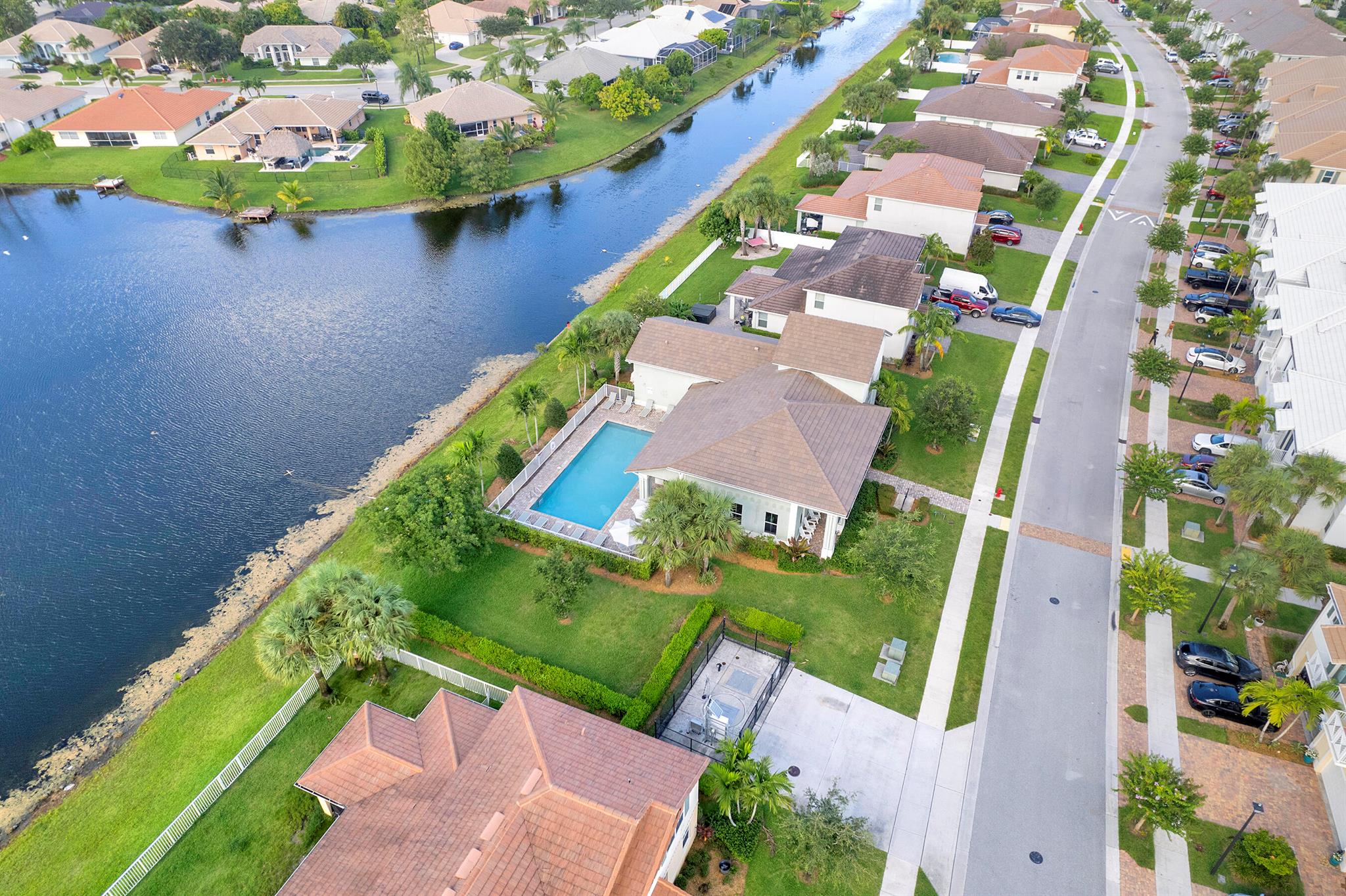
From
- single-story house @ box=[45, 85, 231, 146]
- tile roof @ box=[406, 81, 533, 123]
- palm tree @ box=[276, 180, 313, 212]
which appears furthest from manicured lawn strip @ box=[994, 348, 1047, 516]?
single-story house @ box=[45, 85, 231, 146]

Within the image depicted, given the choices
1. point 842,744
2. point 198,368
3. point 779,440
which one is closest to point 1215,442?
point 779,440

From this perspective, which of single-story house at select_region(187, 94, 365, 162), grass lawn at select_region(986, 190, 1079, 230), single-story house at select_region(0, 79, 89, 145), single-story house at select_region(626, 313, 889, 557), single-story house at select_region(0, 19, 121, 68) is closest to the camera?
single-story house at select_region(626, 313, 889, 557)

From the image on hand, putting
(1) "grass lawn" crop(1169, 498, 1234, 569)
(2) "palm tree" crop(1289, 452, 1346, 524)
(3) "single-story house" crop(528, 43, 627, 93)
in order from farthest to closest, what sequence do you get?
(3) "single-story house" crop(528, 43, 627, 93) < (1) "grass lawn" crop(1169, 498, 1234, 569) < (2) "palm tree" crop(1289, 452, 1346, 524)

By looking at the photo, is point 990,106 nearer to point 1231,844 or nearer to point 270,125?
point 1231,844

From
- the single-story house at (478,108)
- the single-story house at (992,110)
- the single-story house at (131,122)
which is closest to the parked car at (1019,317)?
the single-story house at (992,110)

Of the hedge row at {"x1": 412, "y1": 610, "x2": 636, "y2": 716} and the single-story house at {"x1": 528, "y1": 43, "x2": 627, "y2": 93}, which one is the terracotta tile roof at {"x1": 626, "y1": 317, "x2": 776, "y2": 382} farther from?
the single-story house at {"x1": 528, "y1": 43, "x2": 627, "y2": 93}

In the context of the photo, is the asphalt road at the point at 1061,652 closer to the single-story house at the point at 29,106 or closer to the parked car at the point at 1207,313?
the parked car at the point at 1207,313

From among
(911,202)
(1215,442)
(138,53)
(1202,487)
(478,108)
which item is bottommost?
(1202,487)
